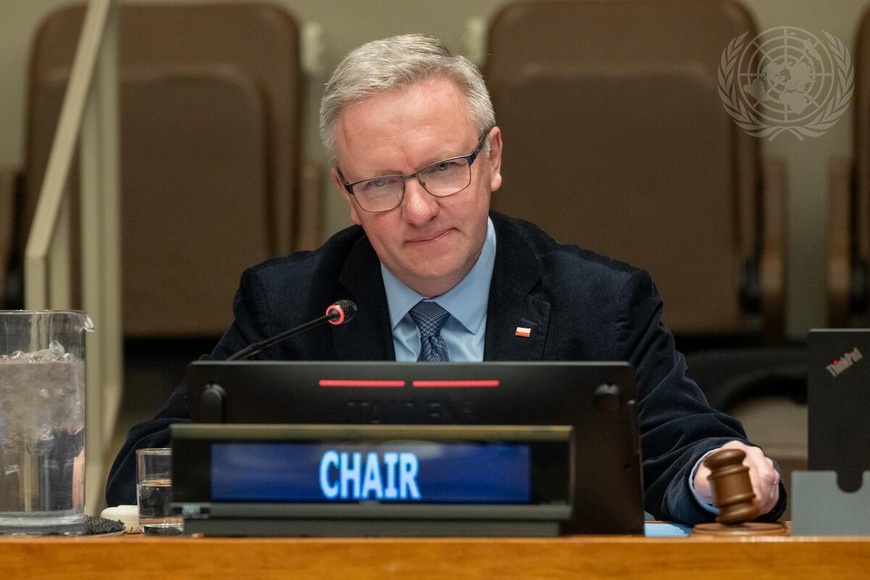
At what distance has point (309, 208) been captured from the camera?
3.18 meters

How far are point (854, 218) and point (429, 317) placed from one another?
1624 millimetres

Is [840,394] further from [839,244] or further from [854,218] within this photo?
[854,218]

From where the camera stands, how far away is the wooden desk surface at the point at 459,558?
1.06 meters

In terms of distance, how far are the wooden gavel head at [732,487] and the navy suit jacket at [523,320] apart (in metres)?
0.32

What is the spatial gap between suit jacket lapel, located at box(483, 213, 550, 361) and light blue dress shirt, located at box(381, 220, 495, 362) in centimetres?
3

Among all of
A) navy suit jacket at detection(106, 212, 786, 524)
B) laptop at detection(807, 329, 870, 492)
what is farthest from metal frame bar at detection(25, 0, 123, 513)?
laptop at detection(807, 329, 870, 492)

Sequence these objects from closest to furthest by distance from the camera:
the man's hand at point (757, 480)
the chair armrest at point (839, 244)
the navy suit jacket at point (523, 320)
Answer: the man's hand at point (757, 480)
the navy suit jacket at point (523, 320)
the chair armrest at point (839, 244)

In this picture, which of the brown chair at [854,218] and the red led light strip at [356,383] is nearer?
the red led light strip at [356,383]

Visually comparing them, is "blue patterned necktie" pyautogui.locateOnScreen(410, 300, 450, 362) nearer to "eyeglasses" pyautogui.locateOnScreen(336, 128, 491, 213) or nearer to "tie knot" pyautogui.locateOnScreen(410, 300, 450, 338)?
"tie knot" pyautogui.locateOnScreen(410, 300, 450, 338)

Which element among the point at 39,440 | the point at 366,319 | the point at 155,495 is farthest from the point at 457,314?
the point at 39,440

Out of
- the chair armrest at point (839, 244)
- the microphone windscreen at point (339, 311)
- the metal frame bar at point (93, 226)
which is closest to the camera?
the microphone windscreen at point (339, 311)

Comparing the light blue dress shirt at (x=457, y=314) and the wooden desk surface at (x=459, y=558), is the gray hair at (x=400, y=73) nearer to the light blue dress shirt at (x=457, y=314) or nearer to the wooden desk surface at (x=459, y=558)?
the light blue dress shirt at (x=457, y=314)

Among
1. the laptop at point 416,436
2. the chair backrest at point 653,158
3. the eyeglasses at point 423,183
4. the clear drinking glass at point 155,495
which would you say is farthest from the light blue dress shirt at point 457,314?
the chair backrest at point 653,158

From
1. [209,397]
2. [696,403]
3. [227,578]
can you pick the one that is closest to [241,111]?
[696,403]
